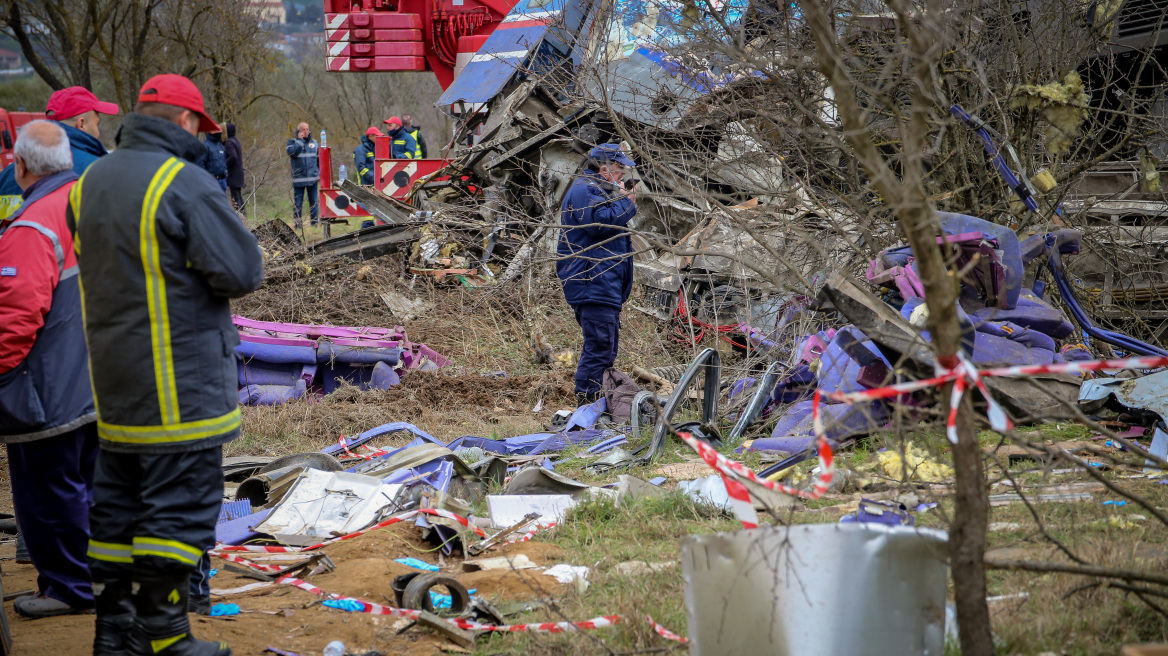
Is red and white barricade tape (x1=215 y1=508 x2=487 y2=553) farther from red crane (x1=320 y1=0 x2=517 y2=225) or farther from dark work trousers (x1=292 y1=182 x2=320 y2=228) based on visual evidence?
dark work trousers (x1=292 y1=182 x2=320 y2=228)

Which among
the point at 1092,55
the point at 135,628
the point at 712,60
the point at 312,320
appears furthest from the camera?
the point at 312,320

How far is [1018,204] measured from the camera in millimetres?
6324

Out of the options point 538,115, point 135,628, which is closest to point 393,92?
point 538,115

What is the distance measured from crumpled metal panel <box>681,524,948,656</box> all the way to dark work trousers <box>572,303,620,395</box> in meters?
4.60

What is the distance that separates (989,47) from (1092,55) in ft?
2.73

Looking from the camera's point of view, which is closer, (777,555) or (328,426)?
(777,555)

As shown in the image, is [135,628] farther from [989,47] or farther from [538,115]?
[538,115]

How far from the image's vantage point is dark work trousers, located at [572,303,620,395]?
6.77 metres

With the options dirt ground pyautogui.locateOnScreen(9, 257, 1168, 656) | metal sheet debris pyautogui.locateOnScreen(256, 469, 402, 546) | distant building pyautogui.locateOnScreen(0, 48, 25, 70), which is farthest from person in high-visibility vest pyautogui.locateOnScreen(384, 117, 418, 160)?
distant building pyautogui.locateOnScreen(0, 48, 25, 70)

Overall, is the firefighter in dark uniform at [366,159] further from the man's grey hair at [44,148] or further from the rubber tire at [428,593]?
the rubber tire at [428,593]

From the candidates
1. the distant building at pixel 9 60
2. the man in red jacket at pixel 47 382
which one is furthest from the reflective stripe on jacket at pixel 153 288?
the distant building at pixel 9 60

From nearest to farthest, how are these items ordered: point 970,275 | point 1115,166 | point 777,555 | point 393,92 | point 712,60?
point 777,555 → point 970,275 → point 712,60 → point 1115,166 → point 393,92

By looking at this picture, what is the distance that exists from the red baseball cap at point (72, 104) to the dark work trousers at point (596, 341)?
3.74m

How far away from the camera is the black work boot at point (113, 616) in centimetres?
276
